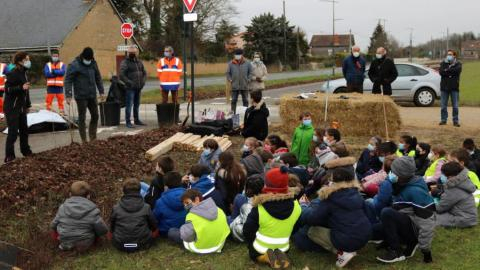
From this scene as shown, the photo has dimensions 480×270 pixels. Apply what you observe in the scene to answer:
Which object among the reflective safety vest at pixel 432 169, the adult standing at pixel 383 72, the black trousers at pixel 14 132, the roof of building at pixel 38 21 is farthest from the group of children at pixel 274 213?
the roof of building at pixel 38 21

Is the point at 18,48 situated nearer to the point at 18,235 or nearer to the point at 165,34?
the point at 165,34

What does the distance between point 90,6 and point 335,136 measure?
44.9 metres

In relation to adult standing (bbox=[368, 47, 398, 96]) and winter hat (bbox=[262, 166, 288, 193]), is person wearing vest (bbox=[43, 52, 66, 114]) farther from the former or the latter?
winter hat (bbox=[262, 166, 288, 193])

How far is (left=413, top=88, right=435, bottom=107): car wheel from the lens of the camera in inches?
704

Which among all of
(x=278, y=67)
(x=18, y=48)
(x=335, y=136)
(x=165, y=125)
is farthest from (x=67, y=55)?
(x=335, y=136)

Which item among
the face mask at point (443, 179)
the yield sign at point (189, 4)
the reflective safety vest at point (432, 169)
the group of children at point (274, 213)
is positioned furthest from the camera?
the yield sign at point (189, 4)

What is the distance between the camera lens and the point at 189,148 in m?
9.87

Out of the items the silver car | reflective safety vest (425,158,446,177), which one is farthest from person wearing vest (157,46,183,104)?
reflective safety vest (425,158,446,177)

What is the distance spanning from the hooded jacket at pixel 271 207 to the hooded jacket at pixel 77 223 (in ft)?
5.14

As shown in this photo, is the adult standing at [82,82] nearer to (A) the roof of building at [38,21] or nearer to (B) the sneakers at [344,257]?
(B) the sneakers at [344,257]

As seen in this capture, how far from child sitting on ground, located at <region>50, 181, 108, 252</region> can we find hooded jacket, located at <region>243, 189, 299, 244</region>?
1.55m

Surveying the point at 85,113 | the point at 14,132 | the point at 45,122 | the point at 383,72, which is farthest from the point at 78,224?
the point at 383,72

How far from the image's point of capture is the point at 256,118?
9078 millimetres

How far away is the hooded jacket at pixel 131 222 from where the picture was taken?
17.1ft
